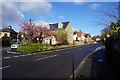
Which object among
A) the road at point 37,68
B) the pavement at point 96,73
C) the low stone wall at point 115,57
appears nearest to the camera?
the low stone wall at point 115,57

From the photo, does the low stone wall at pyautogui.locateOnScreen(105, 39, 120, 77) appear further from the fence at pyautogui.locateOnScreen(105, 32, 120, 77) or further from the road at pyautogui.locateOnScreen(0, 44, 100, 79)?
the road at pyautogui.locateOnScreen(0, 44, 100, 79)

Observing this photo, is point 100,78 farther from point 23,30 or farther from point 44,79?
point 23,30

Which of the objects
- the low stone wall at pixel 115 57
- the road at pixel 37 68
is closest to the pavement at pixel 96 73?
the low stone wall at pixel 115 57

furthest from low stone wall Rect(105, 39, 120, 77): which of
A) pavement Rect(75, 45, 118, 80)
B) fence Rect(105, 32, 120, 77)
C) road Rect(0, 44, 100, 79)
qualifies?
road Rect(0, 44, 100, 79)

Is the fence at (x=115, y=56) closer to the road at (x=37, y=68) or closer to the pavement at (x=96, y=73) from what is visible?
the pavement at (x=96, y=73)

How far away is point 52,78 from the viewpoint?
5.21 metres

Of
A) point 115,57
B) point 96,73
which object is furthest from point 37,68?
point 115,57

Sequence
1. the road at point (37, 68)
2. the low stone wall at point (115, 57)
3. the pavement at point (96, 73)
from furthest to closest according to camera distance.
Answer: the road at point (37, 68) → the pavement at point (96, 73) → the low stone wall at point (115, 57)

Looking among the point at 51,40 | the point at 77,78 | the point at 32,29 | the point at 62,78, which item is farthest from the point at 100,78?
the point at 51,40

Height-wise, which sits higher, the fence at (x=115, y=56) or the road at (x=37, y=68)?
the fence at (x=115, y=56)

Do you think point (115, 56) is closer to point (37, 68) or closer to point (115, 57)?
point (115, 57)

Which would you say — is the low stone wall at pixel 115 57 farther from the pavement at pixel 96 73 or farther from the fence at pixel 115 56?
the pavement at pixel 96 73

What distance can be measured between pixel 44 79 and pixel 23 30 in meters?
18.1

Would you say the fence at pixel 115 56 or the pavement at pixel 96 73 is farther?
the pavement at pixel 96 73
